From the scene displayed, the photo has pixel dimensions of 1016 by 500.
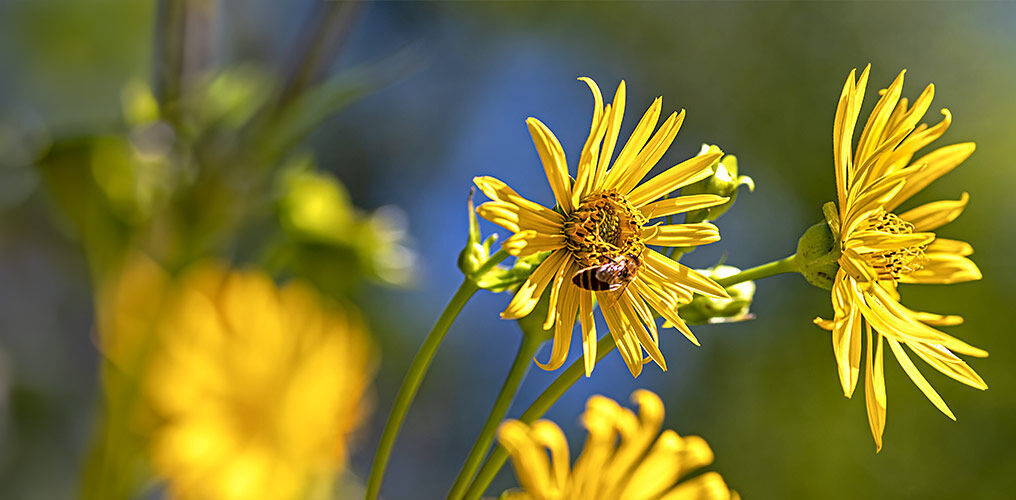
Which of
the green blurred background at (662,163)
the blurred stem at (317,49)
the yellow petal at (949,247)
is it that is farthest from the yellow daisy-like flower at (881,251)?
the green blurred background at (662,163)

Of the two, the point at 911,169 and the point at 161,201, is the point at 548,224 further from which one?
the point at 161,201

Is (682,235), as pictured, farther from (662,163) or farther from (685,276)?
(662,163)

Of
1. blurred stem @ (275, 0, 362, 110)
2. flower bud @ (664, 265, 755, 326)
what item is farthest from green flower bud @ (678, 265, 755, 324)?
blurred stem @ (275, 0, 362, 110)

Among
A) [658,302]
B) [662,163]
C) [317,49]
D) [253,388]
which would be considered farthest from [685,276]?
[662,163]

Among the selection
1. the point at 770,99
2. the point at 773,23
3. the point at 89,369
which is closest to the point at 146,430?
the point at 89,369

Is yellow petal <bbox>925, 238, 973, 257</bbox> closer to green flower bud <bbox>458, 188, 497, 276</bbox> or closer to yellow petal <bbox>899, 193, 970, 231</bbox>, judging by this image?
yellow petal <bbox>899, 193, 970, 231</bbox>

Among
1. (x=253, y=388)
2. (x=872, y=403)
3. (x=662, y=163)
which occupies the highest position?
(x=662, y=163)
